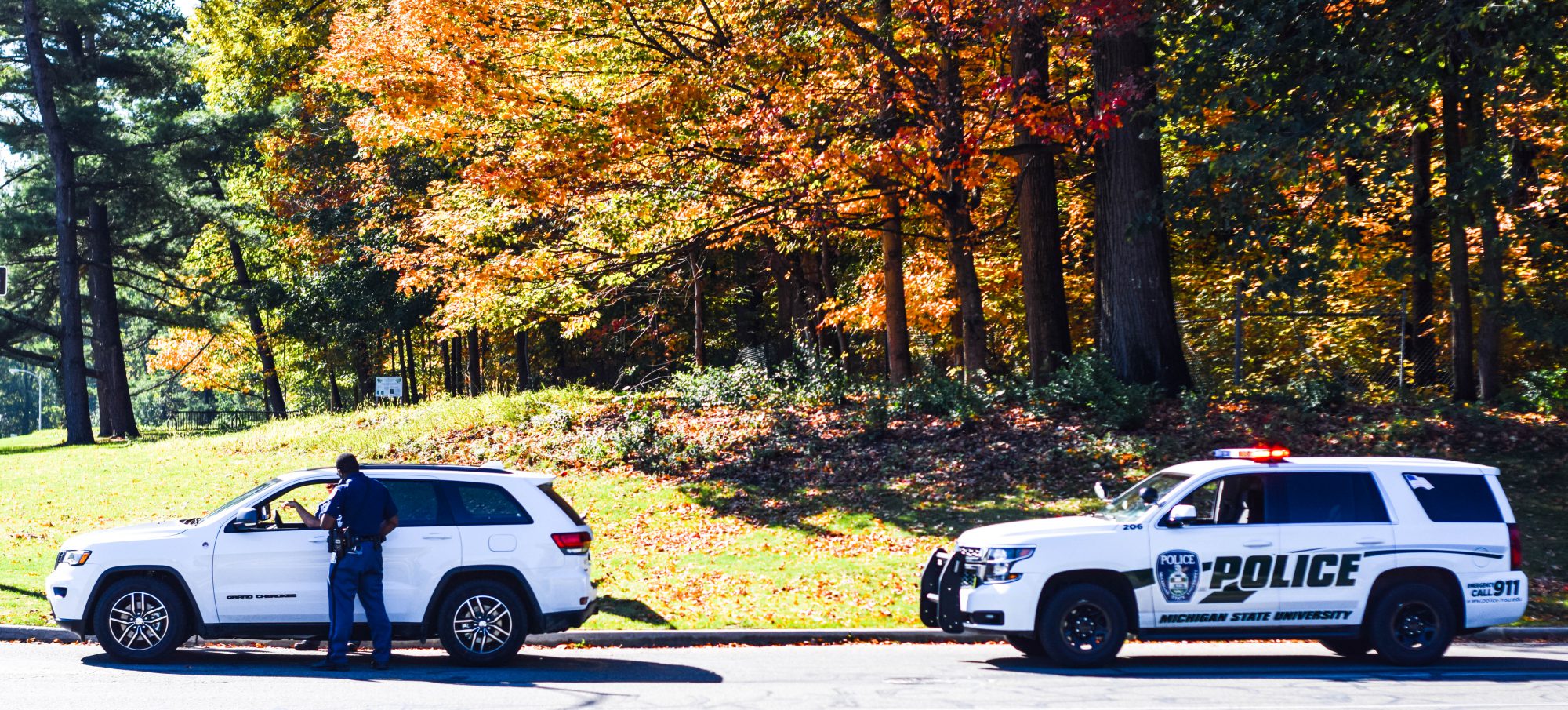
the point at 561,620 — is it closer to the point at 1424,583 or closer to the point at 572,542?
the point at 572,542

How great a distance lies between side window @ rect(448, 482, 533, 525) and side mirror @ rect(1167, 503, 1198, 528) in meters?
5.33

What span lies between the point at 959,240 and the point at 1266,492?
11773mm

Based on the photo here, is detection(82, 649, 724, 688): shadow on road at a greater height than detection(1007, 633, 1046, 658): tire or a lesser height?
greater

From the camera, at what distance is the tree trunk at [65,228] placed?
3631 centimetres

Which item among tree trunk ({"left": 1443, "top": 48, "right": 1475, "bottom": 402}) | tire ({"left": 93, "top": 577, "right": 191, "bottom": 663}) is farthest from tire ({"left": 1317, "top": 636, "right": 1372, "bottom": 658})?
tree trunk ({"left": 1443, "top": 48, "right": 1475, "bottom": 402})

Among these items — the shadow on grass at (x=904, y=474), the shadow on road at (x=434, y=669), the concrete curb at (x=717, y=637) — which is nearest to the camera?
the shadow on road at (x=434, y=669)

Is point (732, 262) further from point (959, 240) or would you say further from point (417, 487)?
point (417, 487)

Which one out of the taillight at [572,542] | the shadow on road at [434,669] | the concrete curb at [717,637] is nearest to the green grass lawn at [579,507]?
the concrete curb at [717,637]

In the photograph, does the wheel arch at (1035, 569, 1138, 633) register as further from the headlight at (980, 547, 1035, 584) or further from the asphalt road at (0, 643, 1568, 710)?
the asphalt road at (0, 643, 1568, 710)

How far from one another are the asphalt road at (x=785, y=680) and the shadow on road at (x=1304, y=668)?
0.09 feet

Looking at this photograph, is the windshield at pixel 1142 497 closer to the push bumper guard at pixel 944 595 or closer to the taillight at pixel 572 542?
the push bumper guard at pixel 944 595

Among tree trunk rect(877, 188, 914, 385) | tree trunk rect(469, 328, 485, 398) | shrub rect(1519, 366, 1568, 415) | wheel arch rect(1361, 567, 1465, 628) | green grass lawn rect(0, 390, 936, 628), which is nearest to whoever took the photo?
wheel arch rect(1361, 567, 1465, 628)

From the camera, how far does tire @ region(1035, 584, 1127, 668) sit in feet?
34.5

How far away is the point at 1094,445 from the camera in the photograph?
61.8 ft
